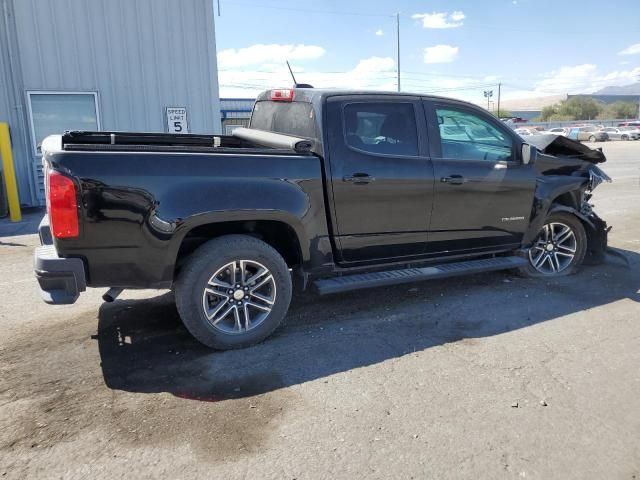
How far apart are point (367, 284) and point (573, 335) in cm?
168

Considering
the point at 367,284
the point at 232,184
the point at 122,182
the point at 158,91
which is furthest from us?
the point at 158,91

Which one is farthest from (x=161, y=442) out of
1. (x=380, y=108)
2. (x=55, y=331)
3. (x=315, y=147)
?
(x=380, y=108)

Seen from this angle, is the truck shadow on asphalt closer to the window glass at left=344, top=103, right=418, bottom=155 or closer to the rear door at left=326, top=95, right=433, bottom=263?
the rear door at left=326, top=95, right=433, bottom=263

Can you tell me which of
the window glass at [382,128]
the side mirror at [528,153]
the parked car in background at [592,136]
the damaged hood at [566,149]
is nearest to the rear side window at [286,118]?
the window glass at [382,128]

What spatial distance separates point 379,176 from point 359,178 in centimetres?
20

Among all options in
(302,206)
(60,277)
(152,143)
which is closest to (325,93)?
(302,206)

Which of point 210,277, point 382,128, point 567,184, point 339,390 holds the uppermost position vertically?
point 382,128

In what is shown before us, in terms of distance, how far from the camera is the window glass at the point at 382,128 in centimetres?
432

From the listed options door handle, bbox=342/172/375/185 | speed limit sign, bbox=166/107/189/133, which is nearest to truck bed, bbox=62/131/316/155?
door handle, bbox=342/172/375/185

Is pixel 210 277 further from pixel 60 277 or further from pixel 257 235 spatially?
pixel 60 277

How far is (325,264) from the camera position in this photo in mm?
4242

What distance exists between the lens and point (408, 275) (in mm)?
4500

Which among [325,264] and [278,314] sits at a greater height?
[325,264]

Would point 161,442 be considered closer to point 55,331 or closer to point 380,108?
point 55,331
